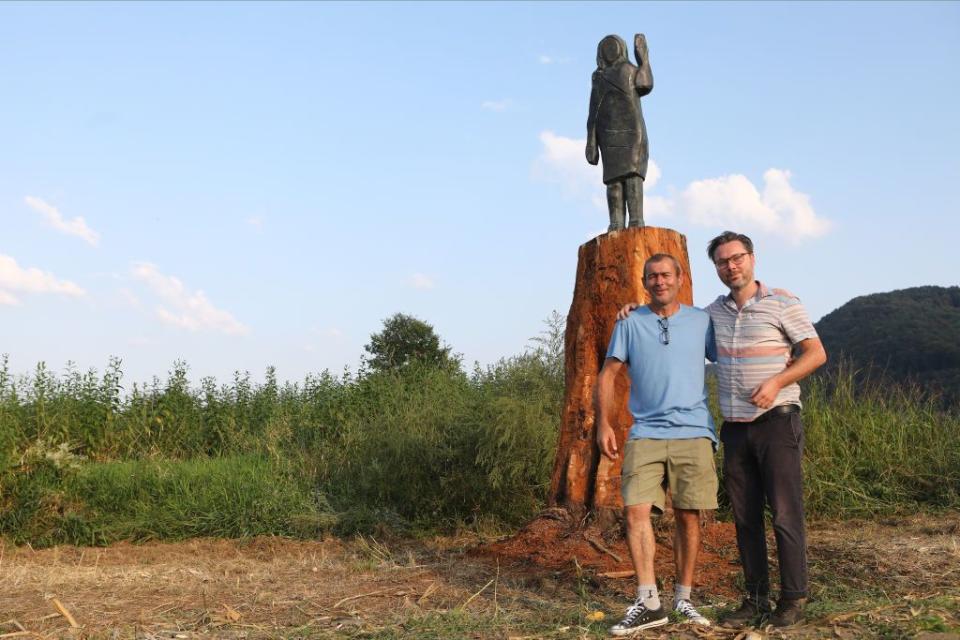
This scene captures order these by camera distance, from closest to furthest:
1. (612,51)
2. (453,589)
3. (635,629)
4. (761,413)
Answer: (635,629), (761,413), (453,589), (612,51)

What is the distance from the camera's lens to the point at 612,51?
6949mm

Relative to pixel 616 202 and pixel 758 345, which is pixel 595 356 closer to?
pixel 616 202

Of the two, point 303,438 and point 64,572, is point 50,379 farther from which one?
point 64,572

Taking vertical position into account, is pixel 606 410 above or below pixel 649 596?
above

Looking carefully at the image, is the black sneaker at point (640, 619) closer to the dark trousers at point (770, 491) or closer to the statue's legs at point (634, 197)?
the dark trousers at point (770, 491)

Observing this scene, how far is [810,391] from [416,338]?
9.08 m

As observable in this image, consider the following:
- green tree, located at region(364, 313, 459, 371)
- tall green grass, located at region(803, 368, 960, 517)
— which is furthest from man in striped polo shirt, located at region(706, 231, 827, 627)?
green tree, located at region(364, 313, 459, 371)

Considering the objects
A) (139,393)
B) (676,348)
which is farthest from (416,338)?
(676,348)

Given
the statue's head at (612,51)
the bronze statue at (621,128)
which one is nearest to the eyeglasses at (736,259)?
the bronze statue at (621,128)

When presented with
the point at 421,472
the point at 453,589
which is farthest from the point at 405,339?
the point at 453,589

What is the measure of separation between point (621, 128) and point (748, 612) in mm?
4034

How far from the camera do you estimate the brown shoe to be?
3.75 meters

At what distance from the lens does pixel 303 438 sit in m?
10.3

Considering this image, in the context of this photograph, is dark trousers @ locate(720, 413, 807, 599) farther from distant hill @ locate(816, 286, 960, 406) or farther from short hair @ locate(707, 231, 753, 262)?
distant hill @ locate(816, 286, 960, 406)
